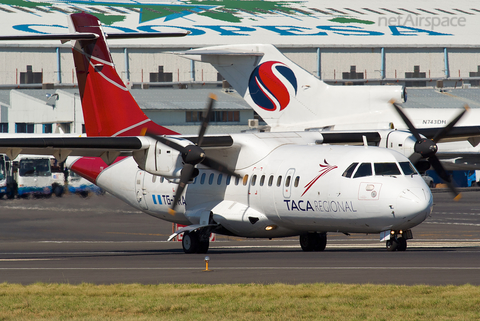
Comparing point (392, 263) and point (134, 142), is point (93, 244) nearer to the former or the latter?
point (134, 142)

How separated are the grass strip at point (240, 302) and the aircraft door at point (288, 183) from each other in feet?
23.3

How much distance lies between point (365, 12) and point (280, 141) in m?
61.2

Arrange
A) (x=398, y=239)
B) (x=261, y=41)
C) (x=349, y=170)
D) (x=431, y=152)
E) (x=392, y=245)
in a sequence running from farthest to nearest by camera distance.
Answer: (x=261, y=41)
(x=431, y=152)
(x=392, y=245)
(x=398, y=239)
(x=349, y=170)

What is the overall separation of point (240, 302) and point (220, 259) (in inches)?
274

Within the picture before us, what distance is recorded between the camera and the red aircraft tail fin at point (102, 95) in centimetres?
2466

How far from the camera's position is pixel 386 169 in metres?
18.6

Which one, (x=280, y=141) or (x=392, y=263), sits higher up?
(x=280, y=141)

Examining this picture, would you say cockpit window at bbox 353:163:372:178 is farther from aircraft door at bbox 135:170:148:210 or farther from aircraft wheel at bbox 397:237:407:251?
aircraft door at bbox 135:170:148:210

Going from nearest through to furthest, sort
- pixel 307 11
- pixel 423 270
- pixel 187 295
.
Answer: pixel 187 295 → pixel 423 270 → pixel 307 11

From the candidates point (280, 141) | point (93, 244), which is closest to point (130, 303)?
point (280, 141)

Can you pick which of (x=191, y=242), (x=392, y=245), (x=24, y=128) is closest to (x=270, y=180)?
(x=191, y=242)

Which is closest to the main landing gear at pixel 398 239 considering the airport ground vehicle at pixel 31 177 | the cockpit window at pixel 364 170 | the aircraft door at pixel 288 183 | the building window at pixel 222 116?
the cockpit window at pixel 364 170

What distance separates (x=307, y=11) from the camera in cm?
7944

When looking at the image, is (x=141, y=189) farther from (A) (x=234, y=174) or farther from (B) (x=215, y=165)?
(A) (x=234, y=174)
